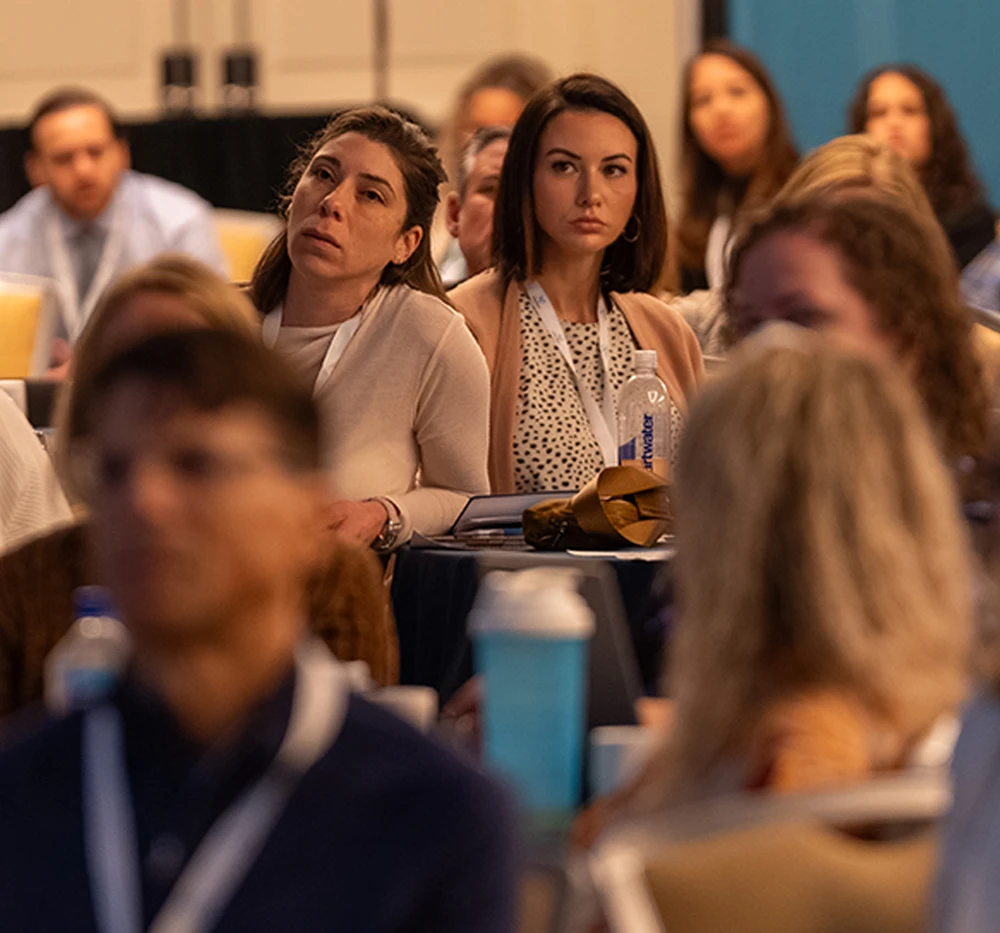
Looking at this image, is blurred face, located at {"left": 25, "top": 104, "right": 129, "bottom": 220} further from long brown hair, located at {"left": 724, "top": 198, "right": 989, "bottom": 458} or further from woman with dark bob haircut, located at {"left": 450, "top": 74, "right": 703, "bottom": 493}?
long brown hair, located at {"left": 724, "top": 198, "right": 989, "bottom": 458}

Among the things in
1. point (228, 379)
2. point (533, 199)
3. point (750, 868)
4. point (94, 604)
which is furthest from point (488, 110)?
point (750, 868)

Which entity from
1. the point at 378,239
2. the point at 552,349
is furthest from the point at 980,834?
the point at 552,349

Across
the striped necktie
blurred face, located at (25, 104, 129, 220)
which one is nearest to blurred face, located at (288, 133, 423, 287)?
blurred face, located at (25, 104, 129, 220)

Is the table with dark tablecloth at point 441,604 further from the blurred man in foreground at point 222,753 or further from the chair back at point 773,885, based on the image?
the chair back at point 773,885

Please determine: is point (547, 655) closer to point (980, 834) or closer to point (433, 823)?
point (433, 823)

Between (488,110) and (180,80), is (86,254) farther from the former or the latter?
(488,110)

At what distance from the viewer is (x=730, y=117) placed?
19.9 ft

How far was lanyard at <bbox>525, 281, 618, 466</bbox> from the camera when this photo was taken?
3605mm

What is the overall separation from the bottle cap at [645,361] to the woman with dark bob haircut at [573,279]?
220 mm

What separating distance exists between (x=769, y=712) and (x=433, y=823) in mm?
226

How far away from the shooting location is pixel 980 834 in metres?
1.06

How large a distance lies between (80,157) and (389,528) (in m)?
4.05

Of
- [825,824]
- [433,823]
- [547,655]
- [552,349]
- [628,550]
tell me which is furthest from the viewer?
[552,349]

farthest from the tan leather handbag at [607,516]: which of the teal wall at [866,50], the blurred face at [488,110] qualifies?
the teal wall at [866,50]
